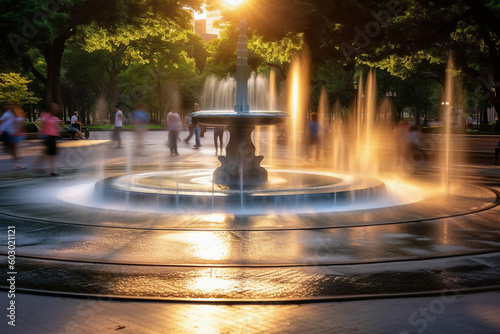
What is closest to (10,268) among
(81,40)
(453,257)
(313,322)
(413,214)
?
(313,322)

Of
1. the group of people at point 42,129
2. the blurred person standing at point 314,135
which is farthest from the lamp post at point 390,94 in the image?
the group of people at point 42,129

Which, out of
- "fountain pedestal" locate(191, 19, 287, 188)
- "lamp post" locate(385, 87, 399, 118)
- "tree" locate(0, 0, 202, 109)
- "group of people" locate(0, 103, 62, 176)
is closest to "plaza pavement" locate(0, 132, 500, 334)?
"fountain pedestal" locate(191, 19, 287, 188)

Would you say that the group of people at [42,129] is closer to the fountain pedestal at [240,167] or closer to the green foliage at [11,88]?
the fountain pedestal at [240,167]

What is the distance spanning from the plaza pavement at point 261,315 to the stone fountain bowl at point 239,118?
9.08 metres

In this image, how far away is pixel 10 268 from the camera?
7648 millimetres

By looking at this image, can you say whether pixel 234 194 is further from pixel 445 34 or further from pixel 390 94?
pixel 390 94

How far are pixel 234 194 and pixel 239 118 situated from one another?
10.4 feet

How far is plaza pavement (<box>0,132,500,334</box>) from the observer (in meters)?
5.42

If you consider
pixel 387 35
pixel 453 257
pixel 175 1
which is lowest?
pixel 453 257

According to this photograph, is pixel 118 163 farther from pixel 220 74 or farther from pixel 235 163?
pixel 220 74

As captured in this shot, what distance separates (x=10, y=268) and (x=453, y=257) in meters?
5.13

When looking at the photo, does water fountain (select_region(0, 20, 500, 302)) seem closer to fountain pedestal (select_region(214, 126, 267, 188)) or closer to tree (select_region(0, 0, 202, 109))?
fountain pedestal (select_region(214, 126, 267, 188))

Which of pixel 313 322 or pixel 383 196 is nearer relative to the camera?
pixel 313 322

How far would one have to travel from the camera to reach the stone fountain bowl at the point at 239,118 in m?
15.2
